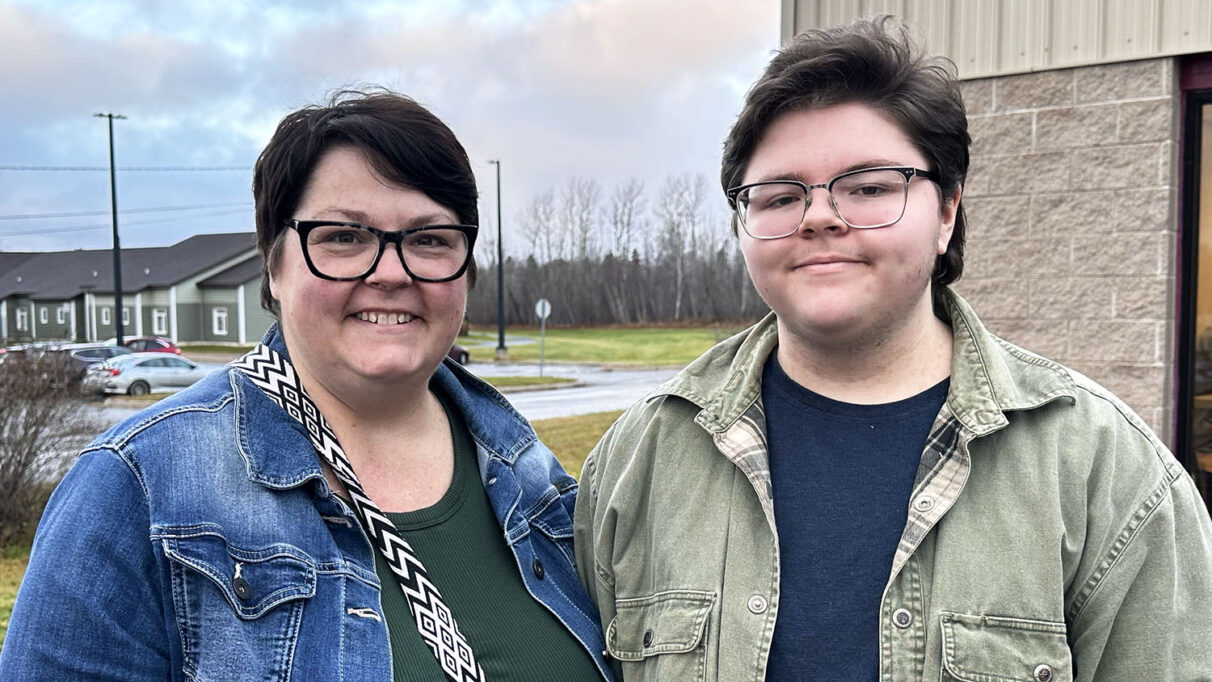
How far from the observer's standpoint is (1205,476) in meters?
5.02

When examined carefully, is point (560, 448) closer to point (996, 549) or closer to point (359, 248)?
point (359, 248)

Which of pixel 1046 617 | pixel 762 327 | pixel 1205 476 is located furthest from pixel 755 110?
pixel 1205 476

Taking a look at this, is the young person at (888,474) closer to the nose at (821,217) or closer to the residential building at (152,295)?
the nose at (821,217)

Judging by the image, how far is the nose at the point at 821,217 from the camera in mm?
1995

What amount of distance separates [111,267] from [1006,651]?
63.9m

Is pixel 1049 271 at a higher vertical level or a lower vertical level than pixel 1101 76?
lower

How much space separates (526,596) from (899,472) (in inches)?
37.3

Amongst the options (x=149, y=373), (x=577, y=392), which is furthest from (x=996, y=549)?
(x=149, y=373)

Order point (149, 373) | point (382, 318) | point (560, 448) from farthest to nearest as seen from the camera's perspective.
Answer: point (149, 373) < point (560, 448) < point (382, 318)

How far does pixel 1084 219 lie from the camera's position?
509 cm

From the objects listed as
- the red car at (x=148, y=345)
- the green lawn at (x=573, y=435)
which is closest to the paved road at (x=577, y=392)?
the green lawn at (x=573, y=435)

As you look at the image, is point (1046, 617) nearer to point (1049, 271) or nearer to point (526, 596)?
point (526, 596)

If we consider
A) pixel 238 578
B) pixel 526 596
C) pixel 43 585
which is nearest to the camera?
pixel 43 585

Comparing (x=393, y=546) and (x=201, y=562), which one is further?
(x=393, y=546)
